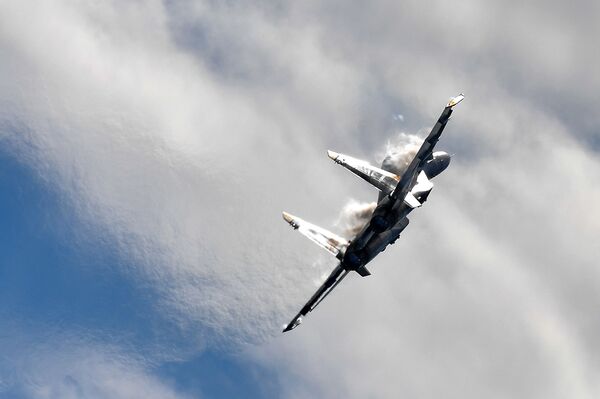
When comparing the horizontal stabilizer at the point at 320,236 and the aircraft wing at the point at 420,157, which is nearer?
the aircraft wing at the point at 420,157

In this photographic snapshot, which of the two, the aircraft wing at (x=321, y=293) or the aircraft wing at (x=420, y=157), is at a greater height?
the aircraft wing at (x=420, y=157)

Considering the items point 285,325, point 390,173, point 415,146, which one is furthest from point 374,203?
point 285,325

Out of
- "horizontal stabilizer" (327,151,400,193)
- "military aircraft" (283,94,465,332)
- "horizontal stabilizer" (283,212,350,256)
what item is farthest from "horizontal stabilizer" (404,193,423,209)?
"horizontal stabilizer" (283,212,350,256)

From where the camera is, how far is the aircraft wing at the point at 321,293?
73.0m

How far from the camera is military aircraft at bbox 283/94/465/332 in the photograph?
70062 mm

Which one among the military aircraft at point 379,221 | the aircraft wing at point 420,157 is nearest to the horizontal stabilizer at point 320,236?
the military aircraft at point 379,221

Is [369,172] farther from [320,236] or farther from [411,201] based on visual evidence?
[320,236]

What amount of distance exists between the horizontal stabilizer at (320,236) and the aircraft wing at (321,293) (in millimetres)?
2244

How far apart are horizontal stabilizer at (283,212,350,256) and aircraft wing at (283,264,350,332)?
2.24m

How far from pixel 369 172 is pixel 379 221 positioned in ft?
22.8

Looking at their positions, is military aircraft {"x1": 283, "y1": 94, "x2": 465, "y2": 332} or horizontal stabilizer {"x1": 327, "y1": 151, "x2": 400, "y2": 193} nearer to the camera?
military aircraft {"x1": 283, "y1": 94, "x2": 465, "y2": 332}

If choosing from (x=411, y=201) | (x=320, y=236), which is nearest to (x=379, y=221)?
(x=411, y=201)

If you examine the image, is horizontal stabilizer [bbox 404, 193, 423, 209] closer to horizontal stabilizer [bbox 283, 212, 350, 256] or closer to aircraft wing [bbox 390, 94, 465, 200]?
aircraft wing [bbox 390, 94, 465, 200]

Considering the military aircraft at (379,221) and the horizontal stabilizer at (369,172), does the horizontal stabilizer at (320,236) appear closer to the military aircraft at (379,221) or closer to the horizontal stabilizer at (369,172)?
the military aircraft at (379,221)
